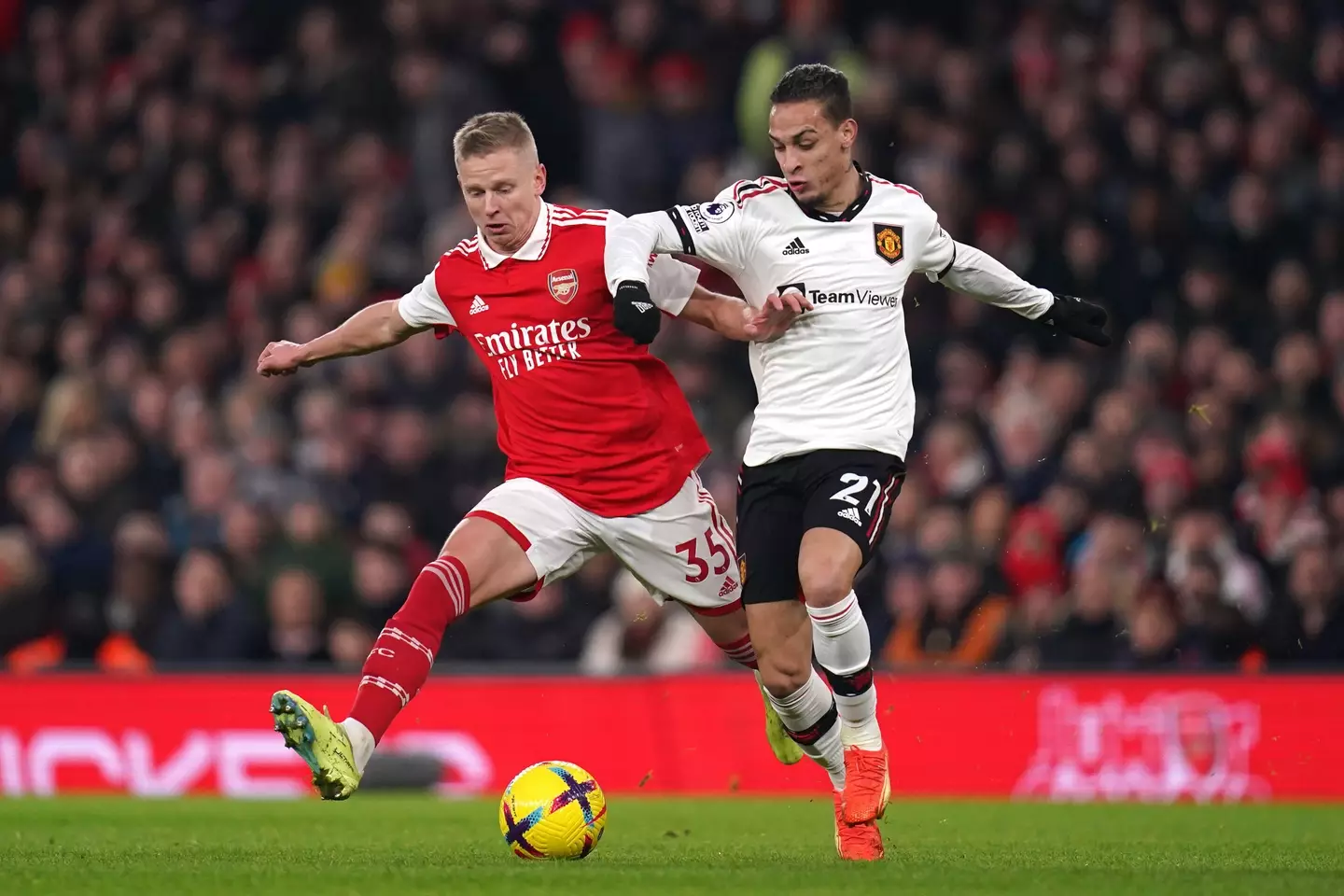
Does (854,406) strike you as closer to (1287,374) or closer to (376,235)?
(1287,374)

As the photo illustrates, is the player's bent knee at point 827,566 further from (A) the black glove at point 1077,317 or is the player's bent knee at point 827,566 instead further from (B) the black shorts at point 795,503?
(A) the black glove at point 1077,317

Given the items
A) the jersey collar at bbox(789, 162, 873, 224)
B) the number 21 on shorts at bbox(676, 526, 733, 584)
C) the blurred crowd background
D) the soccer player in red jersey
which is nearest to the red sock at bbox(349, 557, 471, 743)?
the soccer player in red jersey

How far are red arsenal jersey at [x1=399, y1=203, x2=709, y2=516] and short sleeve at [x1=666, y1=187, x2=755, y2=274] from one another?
0.98 feet

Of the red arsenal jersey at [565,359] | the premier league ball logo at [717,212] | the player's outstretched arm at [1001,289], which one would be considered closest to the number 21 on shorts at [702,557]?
the red arsenal jersey at [565,359]

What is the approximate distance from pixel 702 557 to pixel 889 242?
1.33 m

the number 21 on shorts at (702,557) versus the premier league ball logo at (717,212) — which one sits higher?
the premier league ball logo at (717,212)

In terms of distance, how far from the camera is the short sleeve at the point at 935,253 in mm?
7391

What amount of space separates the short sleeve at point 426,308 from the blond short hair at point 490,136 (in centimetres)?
52

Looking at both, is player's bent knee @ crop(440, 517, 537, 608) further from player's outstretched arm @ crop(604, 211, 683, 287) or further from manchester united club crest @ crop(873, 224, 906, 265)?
manchester united club crest @ crop(873, 224, 906, 265)

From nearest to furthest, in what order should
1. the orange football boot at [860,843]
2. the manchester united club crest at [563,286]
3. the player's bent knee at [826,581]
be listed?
1. the player's bent knee at [826,581]
2. the orange football boot at [860,843]
3. the manchester united club crest at [563,286]

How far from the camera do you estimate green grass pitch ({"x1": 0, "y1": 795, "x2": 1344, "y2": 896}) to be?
605 cm

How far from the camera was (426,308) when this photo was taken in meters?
7.52

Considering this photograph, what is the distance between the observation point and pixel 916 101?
48.9 feet

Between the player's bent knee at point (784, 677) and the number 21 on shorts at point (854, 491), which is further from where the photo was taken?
the player's bent knee at point (784, 677)
